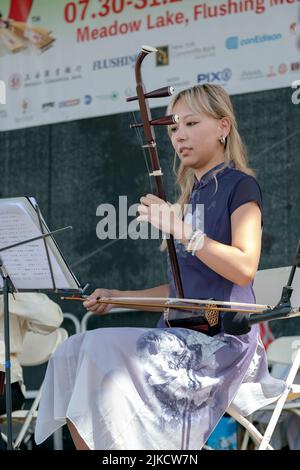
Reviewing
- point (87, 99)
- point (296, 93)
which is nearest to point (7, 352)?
point (296, 93)

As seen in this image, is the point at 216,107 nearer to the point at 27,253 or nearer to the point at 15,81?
the point at 27,253

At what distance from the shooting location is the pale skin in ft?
8.54

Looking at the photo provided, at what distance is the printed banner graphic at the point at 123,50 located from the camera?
16.1ft

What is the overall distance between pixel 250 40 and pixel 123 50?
819mm

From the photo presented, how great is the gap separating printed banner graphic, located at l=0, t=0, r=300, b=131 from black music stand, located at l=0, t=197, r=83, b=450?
2408 millimetres

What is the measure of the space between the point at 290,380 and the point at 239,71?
2551 mm

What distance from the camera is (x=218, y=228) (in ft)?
9.32

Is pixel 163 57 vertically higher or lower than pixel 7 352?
higher

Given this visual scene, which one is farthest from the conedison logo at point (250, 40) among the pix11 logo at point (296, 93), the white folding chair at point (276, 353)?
the white folding chair at point (276, 353)

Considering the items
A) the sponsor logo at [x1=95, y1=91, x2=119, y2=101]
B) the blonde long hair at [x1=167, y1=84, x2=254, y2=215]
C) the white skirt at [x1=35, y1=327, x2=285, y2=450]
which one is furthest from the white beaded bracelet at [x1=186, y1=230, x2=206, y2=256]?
the sponsor logo at [x1=95, y1=91, x2=119, y2=101]

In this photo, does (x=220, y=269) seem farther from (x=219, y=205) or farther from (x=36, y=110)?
(x=36, y=110)

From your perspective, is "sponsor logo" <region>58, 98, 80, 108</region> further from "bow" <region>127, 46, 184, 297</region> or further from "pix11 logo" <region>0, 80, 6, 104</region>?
"bow" <region>127, 46, 184, 297</region>

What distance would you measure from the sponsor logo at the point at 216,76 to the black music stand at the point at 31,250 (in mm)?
2435

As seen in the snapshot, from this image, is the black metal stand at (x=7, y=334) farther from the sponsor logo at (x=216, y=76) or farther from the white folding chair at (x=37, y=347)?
the sponsor logo at (x=216, y=76)
